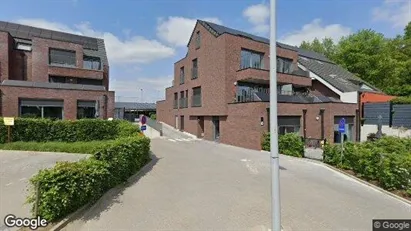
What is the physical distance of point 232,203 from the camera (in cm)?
711

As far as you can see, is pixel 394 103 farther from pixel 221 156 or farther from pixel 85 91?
pixel 85 91

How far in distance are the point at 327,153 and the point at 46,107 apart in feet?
69.5

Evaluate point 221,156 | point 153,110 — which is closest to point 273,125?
point 221,156

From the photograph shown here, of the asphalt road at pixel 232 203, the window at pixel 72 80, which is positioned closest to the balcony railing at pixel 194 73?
the window at pixel 72 80

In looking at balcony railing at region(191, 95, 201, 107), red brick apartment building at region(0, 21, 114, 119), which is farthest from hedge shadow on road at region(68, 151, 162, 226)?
balcony railing at region(191, 95, 201, 107)

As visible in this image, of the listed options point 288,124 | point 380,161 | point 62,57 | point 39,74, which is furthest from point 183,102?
point 380,161

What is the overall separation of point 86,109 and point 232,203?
1973 centimetres

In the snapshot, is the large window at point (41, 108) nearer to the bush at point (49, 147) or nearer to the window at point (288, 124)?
the bush at point (49, 147)

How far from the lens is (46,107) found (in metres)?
21.4

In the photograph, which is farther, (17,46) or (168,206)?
(17,46)

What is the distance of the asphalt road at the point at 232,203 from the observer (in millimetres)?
5859

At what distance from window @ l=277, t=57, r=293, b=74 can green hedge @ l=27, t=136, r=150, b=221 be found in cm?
2082

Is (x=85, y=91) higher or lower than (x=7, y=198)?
higher

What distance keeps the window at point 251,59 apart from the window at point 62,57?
18.4m
